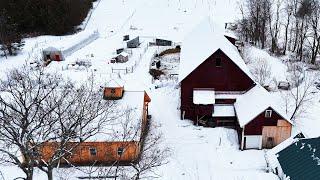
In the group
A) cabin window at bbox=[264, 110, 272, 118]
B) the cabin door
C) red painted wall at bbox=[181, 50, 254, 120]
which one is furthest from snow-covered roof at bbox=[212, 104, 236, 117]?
cabin window at bbox=[264, 110, 272, 118]

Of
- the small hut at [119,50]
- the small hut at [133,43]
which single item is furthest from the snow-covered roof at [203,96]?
the small hut at [133,43]

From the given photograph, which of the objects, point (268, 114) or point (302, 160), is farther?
point (268, 114)

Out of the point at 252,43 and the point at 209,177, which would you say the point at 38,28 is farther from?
the point at 209,177

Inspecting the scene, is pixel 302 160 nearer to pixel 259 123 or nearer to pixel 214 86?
pixel 259 123

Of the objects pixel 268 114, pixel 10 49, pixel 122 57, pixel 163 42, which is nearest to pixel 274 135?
pixel 268 114

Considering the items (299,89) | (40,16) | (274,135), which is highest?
(40,16)

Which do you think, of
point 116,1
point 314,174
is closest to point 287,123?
point 314,174

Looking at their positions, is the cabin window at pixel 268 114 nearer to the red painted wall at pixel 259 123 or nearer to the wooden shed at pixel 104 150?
the red painted wall at pixel 259 123
